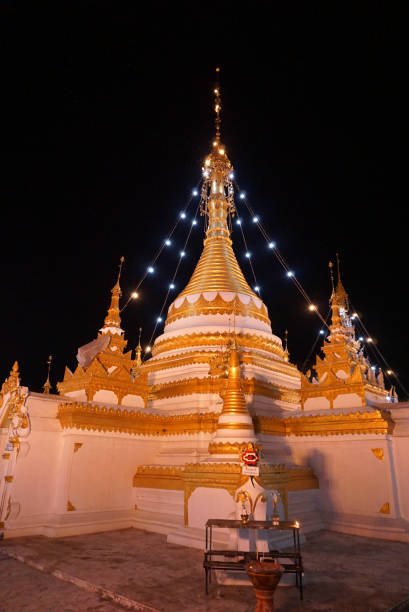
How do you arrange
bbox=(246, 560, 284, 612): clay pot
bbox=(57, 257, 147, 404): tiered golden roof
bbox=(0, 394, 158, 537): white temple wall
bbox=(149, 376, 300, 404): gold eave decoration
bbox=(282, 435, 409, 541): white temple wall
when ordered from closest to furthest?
1. bbox=(246, 560, 284, 612): clay pot
2. bbox=(0, 394, 158, 537): white temple wall
3. bbox=(282, 435, 409, 541): white temple wall
4. bbox=(57, 257, 147, 404): tiered golden roof
5. bbox=(149, 376, 300, 404): gold eave decoration

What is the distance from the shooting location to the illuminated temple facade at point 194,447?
9.39 metres

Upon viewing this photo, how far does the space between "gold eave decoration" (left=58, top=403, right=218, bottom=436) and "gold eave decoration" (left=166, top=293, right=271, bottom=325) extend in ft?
17.2

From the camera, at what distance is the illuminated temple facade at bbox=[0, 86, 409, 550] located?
939cm

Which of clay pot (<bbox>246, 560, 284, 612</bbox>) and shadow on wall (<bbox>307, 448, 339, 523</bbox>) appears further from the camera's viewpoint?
shadow on wall (<bbox>307, 448, 339, 523</bbox>)

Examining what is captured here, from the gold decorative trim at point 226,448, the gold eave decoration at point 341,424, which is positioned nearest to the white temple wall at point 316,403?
the gold eave decoration at point 341,424

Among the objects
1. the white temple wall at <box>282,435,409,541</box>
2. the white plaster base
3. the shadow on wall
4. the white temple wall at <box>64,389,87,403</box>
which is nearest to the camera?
the white plaster base

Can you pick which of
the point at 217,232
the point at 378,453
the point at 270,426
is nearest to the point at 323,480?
the point at 378,453

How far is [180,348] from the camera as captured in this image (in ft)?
51.5

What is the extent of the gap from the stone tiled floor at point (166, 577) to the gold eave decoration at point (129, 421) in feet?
9.05

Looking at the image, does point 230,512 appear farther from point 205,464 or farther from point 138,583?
point 138,583

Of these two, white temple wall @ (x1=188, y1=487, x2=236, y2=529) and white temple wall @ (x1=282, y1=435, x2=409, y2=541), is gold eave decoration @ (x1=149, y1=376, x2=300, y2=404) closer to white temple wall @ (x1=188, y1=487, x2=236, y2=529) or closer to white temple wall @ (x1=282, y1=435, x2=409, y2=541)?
white temple wall @ (x1=282, y1=435, x2=409, y2=541)

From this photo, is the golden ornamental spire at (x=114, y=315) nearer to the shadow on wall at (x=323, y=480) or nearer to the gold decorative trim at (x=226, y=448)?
the gold decorative trim at (x=226, y=448)

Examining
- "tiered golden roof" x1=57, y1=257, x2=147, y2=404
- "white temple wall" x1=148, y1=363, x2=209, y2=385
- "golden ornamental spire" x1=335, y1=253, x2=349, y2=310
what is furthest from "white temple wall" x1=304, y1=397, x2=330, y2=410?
"golden ornamental spire" x1=335, y1=253, x2=349, y2=310

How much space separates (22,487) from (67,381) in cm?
368
